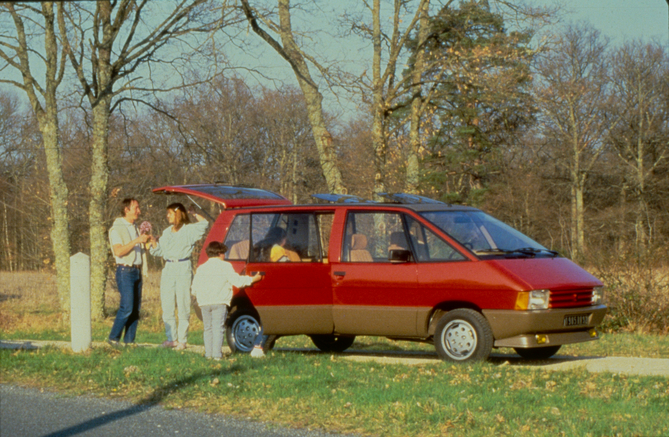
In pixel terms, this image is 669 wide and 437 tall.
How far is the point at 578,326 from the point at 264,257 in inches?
157

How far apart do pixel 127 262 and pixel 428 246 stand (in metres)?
4.09

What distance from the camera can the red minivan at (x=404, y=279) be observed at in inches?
355

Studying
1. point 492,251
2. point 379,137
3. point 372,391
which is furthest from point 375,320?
point 379,137

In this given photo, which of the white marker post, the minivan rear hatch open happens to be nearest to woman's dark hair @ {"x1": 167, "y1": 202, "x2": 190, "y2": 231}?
the minivan rear hatch open

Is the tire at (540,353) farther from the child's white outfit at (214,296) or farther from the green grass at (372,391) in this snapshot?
the child's white outfit at (214,296)

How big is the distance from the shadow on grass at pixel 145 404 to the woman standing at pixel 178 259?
86.9 inches

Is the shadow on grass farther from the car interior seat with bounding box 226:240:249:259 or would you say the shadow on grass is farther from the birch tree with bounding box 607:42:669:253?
the birch tree with bounding box 607:42:669:253

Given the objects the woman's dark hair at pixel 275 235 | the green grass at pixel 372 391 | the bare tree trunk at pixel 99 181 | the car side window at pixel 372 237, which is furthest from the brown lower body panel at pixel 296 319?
the bare tree trunk at pixel 99 181

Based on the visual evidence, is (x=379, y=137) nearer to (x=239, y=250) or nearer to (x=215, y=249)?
(x=239, y=250)

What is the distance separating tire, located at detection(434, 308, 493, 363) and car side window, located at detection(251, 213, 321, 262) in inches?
76.2

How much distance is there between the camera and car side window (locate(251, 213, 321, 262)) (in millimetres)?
10484

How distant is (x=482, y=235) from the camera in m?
9.82

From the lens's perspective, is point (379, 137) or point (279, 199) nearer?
point (279, 199)

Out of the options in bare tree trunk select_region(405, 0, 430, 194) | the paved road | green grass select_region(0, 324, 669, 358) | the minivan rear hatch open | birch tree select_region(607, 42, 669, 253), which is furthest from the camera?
birch tree select_region(607, 42, 669, 253)
